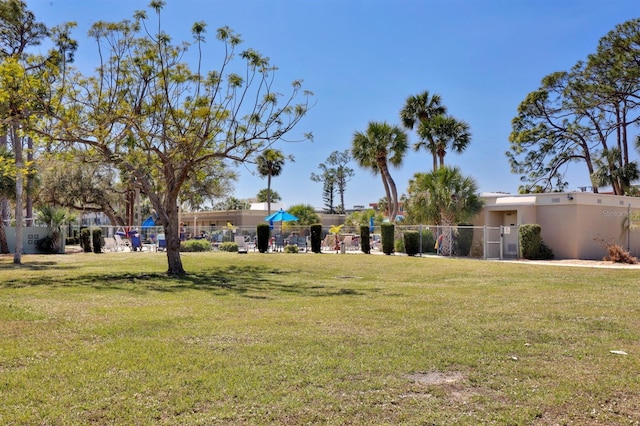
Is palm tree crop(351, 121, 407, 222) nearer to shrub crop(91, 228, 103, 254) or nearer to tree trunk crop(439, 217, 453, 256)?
tree trunk crop(439, 217, 453, 256)

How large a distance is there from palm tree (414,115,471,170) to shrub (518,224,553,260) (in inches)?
544

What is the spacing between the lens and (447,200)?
24.4 metres

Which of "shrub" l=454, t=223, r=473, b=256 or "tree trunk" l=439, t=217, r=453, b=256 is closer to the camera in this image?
"tree trunk" l=439, t=217, r=453, b=256

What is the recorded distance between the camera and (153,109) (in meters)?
15.4

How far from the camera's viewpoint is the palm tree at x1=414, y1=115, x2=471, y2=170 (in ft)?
117

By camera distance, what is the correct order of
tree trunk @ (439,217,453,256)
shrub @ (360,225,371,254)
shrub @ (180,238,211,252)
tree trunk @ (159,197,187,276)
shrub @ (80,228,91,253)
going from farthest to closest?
shrub @ (180,238,211,252) < shrub @ (360,225,371,254) < shrub @ (80,228,91,253) < tree trunk @ (439,217,453,256) < tree trunk @ (159,197,187,276)

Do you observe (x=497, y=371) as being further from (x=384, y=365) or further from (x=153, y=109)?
(x=153, y=109)

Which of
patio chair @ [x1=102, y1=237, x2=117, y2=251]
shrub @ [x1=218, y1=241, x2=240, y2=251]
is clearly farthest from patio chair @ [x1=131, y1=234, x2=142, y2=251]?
shrub @ [x1=218, y1=241, x2=240, y2=251]

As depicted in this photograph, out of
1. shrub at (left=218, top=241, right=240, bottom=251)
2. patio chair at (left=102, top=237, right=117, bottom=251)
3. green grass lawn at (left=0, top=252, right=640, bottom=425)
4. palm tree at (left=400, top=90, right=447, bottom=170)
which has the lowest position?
green grass lawn at (left=0, top=252, right=640, bottom=425)

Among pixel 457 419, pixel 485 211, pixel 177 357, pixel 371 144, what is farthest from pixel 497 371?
pixel 371 144

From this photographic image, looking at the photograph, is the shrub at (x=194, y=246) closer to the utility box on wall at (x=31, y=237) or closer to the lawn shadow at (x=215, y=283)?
the utility box on wall at (x=31, y=237)

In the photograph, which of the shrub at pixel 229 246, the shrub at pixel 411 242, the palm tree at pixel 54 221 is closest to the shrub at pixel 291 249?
the shrub at pixel 229 246

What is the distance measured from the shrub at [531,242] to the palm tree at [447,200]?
2.82m

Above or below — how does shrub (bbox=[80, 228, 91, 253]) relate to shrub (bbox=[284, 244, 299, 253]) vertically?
above
